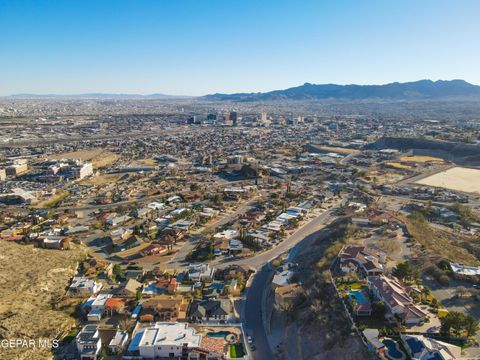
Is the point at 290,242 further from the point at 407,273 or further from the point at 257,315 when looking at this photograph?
the point at 407,273

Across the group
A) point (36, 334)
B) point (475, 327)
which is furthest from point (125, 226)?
point (475, 327)

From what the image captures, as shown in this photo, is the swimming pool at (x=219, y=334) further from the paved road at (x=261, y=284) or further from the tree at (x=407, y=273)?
the tree at (x=407, y=273)

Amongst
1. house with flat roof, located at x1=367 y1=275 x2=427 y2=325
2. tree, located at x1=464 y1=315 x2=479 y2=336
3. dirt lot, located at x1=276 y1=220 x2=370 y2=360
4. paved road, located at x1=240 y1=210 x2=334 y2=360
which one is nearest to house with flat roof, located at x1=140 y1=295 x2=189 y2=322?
paved road, located at x1=240 y1=210 x2=334 y2=360

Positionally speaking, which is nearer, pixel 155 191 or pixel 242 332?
pixel 242 332

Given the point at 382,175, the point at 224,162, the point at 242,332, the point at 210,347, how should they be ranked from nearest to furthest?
1. the point at 210,347
2. the point at 242,332
3. the point at 382,175
4. the point at 224,162

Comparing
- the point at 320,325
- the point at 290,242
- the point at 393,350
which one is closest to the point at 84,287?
the point at 320,325

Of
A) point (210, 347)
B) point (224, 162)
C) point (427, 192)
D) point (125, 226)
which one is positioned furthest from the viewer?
point (224, 162)

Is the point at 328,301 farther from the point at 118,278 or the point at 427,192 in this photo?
the point at 427,192
